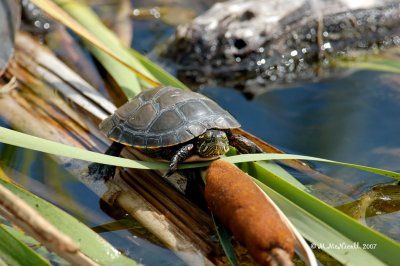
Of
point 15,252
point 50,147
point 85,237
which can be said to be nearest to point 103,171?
point 50,147

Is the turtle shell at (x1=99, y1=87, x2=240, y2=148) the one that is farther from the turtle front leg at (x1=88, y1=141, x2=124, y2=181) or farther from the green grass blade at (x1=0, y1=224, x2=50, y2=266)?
the green grass blade at (x1=0, y1=224, x2=50, y2=266)

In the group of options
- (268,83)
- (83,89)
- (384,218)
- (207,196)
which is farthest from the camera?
(268,83)

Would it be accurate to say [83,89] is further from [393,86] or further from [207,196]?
[393,86]

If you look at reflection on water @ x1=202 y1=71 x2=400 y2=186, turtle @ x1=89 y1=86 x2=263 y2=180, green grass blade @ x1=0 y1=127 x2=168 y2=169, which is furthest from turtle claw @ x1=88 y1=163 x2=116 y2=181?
reflection on water @ x1=202 y1=71 x2=400 y2=186

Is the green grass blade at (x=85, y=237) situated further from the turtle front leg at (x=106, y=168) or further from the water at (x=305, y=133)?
the turtle front leg at (x=106, y=168)

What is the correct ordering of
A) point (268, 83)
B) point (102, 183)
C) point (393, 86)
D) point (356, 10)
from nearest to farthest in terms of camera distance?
point (102, 183), point (393, 86), point (268, 83), point (356, 10)

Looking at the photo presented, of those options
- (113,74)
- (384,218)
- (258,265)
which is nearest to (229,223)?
(258,265)

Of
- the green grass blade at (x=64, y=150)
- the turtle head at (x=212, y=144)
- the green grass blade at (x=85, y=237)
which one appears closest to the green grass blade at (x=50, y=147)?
the green grass blade at (x=64, y=150)

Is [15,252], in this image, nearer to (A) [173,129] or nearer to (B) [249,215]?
(B) [249,215]
